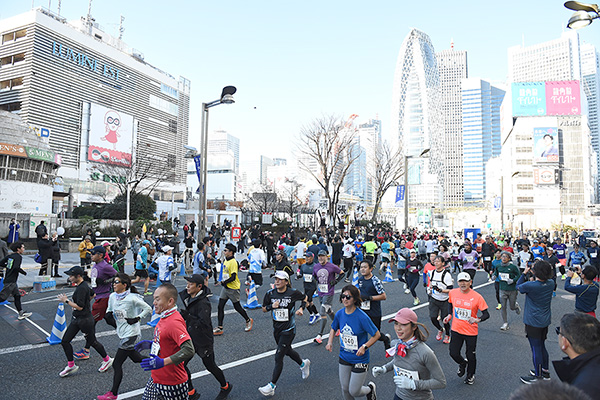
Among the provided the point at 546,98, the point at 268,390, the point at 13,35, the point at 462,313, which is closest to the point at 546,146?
the point at 546,98

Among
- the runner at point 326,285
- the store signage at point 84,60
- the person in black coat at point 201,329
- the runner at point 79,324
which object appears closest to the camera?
the person in black coat at point 201,329

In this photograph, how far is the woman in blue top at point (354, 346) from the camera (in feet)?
13.5

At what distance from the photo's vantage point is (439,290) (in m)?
7.27

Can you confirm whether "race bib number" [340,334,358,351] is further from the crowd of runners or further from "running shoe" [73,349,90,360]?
"running shoe" [73,349,90,360]

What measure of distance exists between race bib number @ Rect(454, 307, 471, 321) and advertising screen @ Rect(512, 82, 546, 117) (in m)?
94.7

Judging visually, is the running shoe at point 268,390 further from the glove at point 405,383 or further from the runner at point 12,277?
the runner at point 12,277

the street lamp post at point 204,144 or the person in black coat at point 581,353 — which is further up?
the street lamp post at point 204,144

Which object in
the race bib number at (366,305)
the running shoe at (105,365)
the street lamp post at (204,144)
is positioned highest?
the street lamp post at (204,144)

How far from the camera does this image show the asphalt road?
499cm

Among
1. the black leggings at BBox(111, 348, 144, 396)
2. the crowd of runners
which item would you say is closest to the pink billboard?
the crowd of runners

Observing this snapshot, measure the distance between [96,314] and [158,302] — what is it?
371 cm

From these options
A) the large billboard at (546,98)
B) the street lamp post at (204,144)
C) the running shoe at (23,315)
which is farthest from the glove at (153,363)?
the large billboard at (546,98)

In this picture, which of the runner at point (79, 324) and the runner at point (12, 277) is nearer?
the runner at point (79, 324)

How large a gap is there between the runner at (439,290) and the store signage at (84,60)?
217ft
